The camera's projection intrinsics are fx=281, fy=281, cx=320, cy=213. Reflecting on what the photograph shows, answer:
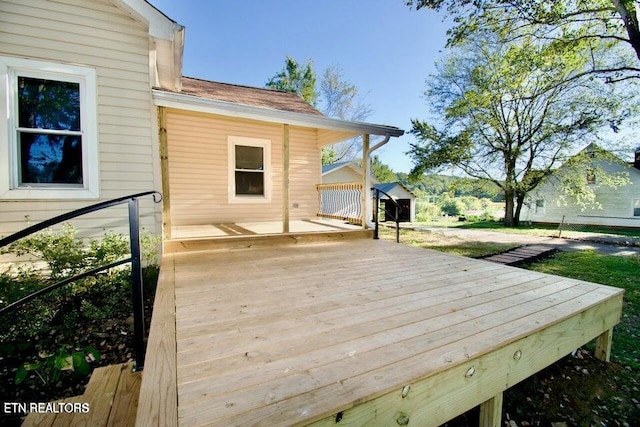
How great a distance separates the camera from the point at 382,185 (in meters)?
23.7

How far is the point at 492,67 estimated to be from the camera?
16.2 metres

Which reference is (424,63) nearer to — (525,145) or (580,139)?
(525,145)

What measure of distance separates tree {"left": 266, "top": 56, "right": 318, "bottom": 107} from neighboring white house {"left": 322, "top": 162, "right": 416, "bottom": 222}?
825 centimetres

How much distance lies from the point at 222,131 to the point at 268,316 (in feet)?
18.4

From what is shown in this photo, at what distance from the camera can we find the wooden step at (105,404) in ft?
5.00

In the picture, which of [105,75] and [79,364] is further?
[105,75]

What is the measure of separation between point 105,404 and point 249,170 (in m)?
5.70

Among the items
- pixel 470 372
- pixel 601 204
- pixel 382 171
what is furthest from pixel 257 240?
pixel 382 171

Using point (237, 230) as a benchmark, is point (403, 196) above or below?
above

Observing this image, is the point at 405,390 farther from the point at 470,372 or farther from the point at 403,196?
the point at 403,196

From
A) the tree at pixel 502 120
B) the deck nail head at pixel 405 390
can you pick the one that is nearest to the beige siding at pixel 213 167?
the deck nail head at pixel 405 390

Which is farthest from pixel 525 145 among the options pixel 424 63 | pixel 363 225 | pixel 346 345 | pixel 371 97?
pixel 346 345

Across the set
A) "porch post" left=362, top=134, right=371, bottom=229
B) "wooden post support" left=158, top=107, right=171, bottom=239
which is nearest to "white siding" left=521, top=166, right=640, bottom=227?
"porch post" left=362, top=134, right=371, bottom=229

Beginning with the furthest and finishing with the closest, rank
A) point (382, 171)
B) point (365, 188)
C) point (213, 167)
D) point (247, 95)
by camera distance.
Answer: point (382, 171)
point (247, 95)
point (213, 167)
point (365, 188)
